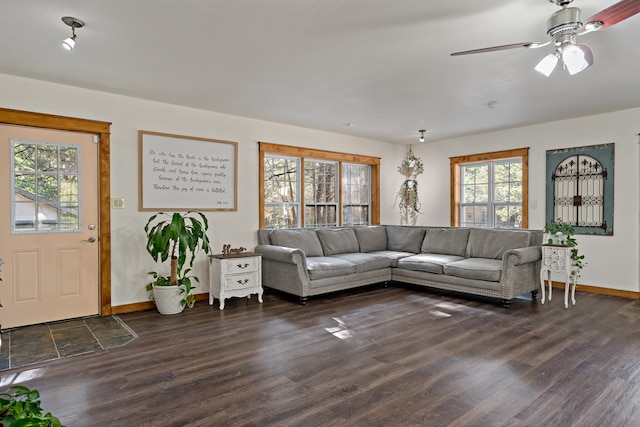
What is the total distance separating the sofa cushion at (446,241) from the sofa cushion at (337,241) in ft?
3.83

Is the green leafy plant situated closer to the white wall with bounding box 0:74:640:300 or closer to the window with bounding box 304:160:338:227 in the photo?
the white wall with bounding box 0:74:640:300

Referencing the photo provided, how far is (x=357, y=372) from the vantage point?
2752 mm

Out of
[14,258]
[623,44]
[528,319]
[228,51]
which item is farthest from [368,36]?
[14,258]

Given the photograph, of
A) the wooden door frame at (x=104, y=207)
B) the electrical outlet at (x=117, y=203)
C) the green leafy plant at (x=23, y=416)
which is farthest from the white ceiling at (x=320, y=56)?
the green leafy plant at (x=23, y=416)

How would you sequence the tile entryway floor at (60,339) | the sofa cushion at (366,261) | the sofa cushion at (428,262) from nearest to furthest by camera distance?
the tile entryway floor at (60,339), the sofa cushion at (428,262), the sofa cushion at (366,261)

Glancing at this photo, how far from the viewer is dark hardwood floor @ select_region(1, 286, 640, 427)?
2.19 metres

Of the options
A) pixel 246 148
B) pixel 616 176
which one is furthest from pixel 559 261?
pixel 246 148

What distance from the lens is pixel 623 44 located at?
9.98 feet

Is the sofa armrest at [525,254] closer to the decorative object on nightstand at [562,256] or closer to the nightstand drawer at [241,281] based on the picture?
the decorative object on nightstand at [562,256]

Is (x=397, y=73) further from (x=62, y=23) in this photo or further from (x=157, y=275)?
(x=157, y=275)

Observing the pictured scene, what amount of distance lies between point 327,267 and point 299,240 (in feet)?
2.63

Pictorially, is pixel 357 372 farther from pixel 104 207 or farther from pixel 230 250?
pixel 104 207

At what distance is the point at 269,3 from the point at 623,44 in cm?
286

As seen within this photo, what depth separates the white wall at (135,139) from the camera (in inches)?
155
